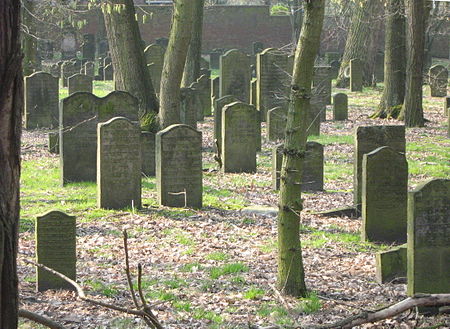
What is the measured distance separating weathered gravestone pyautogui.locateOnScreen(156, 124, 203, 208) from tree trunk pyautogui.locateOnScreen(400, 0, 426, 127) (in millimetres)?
10344

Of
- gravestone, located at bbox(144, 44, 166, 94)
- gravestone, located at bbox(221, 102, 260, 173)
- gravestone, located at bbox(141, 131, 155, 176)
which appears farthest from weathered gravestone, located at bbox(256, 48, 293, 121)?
gravestone, located at bbox(141, 131, 155, 176)

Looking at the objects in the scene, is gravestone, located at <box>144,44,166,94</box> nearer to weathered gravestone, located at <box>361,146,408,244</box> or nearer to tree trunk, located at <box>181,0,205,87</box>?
tree trunk, located at <box>181,0,205,87</box>

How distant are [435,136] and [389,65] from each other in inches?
134

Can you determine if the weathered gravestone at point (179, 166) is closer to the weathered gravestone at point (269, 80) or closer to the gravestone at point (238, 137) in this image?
the gravestone at point (238, 137)

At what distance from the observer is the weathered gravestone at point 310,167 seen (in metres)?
14.2

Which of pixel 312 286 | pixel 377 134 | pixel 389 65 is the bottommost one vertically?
Result: pixel 312 286

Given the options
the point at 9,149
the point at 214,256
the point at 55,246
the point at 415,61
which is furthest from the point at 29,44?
the point at 9,149

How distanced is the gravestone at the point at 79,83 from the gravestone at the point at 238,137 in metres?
9.61

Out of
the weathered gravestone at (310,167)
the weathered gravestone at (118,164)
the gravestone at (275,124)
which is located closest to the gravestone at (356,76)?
the gravestone at (275,124)

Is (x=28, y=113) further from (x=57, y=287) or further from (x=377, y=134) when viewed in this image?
(x=57, y=287)

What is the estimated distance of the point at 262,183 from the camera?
15.2 metres

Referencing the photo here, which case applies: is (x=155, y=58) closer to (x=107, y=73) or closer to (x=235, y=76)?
(x=235, y=76)

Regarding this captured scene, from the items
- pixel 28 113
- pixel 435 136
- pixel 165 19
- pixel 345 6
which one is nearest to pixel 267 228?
pixel 435 136

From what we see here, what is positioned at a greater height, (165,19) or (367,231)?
(165,19)
